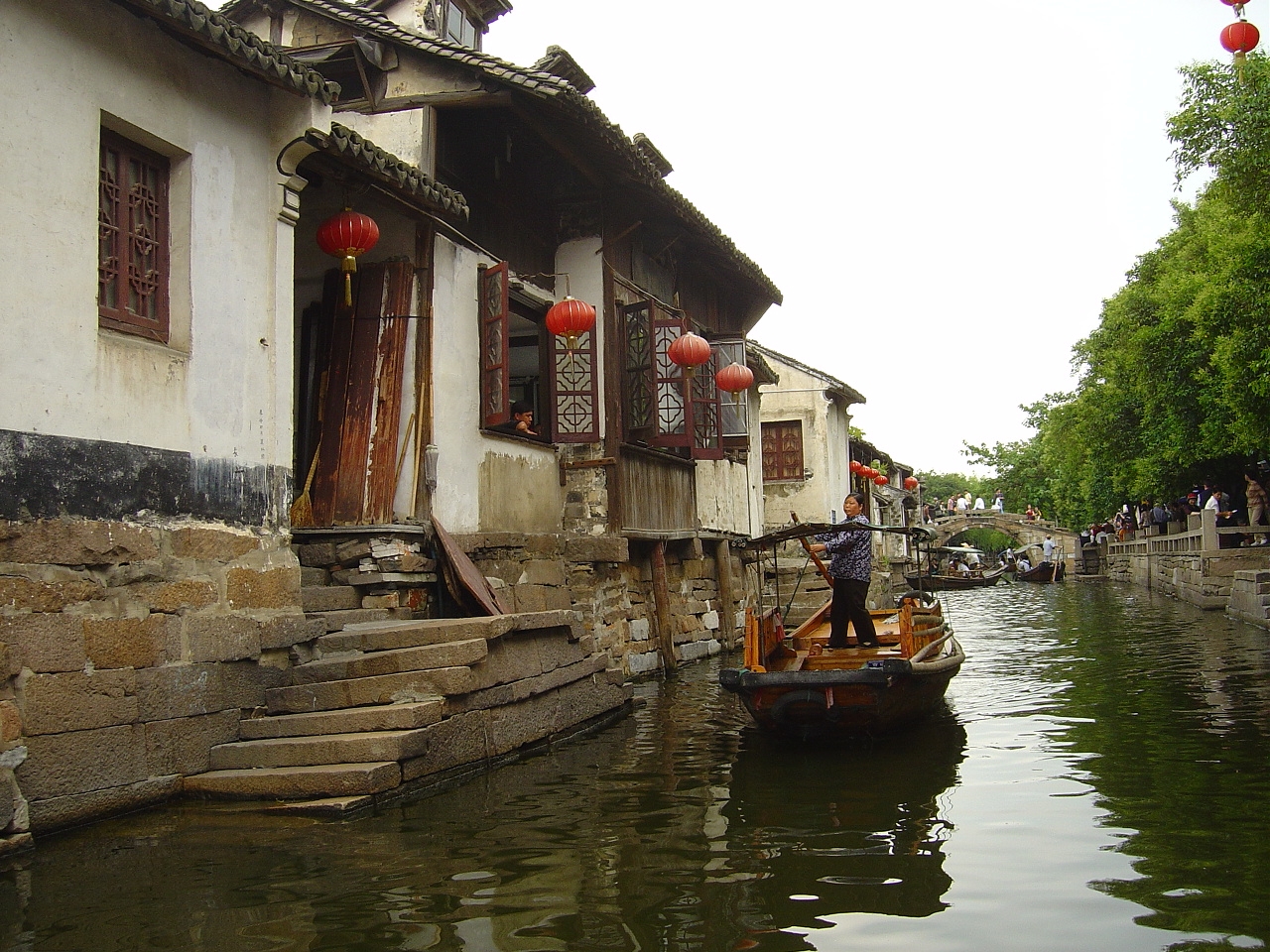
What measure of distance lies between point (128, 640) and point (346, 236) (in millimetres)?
3528

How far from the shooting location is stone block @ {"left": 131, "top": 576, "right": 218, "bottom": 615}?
6238mm

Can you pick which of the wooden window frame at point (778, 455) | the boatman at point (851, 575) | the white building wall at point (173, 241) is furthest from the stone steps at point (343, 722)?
the wooden window frame at point (778, 455)

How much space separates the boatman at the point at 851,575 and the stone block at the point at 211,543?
4676mm

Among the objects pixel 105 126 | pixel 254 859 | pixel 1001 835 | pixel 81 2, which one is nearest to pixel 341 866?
pixel 254 859

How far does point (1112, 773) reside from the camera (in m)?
7.00

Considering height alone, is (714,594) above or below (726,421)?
below

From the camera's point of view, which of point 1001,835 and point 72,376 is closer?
point 1001,835

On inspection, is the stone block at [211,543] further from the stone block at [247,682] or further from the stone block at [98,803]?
the stone block at [98,803]

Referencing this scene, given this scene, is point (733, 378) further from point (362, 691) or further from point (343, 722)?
point (343, 722)

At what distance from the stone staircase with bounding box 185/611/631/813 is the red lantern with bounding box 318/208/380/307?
260cm

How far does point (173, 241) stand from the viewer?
684cm

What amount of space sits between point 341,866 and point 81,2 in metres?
4.86

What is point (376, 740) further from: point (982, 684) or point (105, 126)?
point (982, 684)

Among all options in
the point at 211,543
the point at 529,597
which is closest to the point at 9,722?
the point at 211,543
